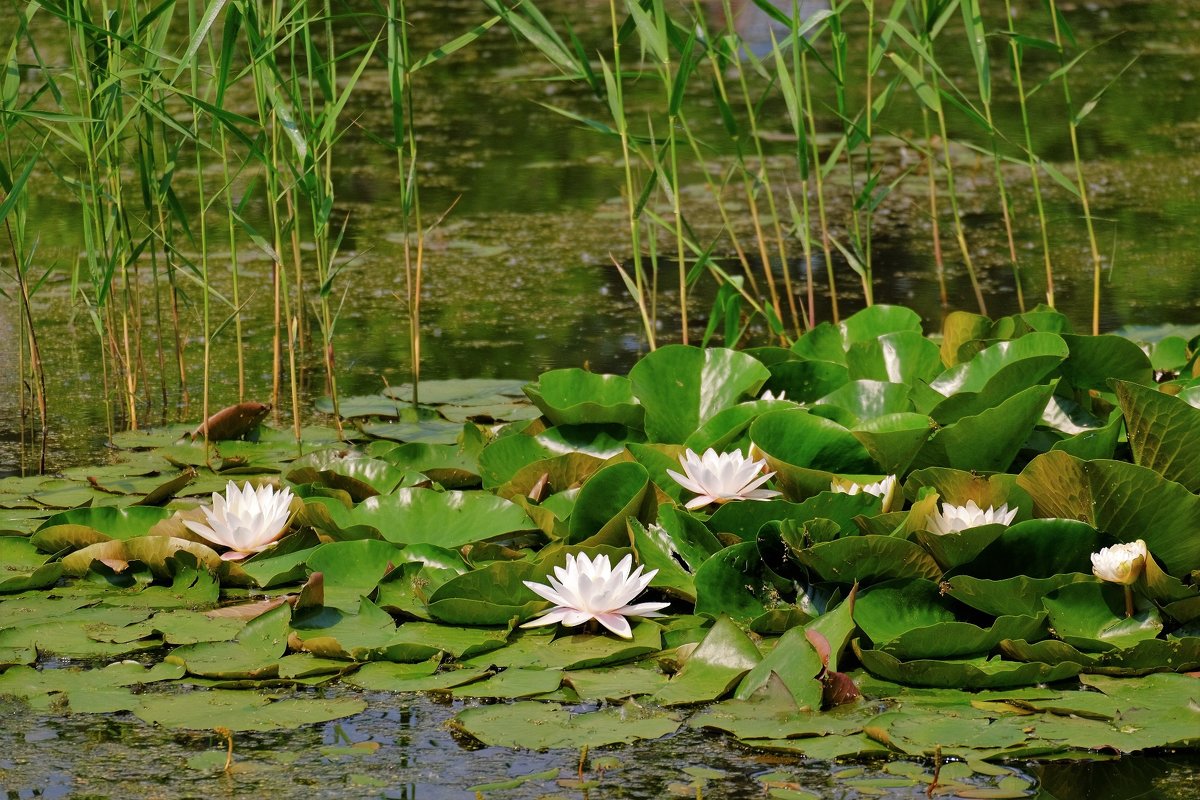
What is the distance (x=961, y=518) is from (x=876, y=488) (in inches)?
7.0

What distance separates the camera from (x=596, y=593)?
192 cm

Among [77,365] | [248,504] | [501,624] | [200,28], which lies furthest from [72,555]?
[77,365]

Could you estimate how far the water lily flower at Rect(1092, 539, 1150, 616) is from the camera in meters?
1.85

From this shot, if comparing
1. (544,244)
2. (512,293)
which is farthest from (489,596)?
(544,244)

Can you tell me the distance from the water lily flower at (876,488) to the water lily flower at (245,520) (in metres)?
0.90

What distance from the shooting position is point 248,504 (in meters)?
2.26

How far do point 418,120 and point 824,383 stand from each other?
15.4ft

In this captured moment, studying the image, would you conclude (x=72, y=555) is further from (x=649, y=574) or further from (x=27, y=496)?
(x=649, y=574)

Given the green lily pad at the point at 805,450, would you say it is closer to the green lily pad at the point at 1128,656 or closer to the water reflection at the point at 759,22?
the green lily pad at the point at 1128,656

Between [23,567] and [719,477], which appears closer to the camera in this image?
[719,477]

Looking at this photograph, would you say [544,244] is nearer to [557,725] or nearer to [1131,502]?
[1131,502]

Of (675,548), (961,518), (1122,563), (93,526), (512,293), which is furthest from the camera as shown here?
(512,293)

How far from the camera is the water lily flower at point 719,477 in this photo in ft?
7.11

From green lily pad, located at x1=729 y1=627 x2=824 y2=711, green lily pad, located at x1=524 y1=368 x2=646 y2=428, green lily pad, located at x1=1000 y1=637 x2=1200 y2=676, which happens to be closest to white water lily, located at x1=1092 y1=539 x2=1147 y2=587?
green lily pad, located at x1=1000 y1=637 x2=1200 y2=676
